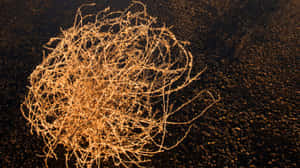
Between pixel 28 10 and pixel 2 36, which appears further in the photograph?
pixel 28 10

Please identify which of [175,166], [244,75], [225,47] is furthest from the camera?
[225,47]

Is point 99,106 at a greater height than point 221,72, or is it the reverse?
point 221,72

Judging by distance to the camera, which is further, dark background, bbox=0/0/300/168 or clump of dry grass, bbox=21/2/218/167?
dark background, bbox=0/0/300/168

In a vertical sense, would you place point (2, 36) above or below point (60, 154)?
above

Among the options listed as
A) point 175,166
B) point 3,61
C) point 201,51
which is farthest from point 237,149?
point 3,61

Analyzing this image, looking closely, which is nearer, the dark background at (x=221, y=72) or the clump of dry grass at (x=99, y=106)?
the clump of dry grass at (x=99, y=106)

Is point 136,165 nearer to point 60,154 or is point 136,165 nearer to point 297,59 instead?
point 60,154

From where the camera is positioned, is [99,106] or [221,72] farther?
[221,72]

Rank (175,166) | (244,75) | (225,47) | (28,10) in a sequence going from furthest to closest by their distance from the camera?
1. (28,10)
2. (225,47)
3. (244,75)
4. (175,166)
